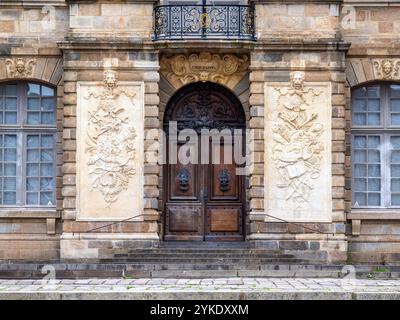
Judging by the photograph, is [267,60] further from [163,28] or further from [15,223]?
[15,223]

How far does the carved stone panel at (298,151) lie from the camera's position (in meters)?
21.4

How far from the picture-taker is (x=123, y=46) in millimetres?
21453

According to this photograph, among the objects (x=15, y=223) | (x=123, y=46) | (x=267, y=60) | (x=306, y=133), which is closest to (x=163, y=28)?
(x=123, y=46)

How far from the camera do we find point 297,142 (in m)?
21.5

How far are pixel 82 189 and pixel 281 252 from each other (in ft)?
14.6

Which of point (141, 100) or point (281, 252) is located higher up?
point (141, 100)

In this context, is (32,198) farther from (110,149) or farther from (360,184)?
(360,184)

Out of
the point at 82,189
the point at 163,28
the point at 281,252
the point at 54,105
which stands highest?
the point at 163,28

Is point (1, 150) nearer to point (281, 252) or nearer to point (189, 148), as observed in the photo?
point (189, 148)

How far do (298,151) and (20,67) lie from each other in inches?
251

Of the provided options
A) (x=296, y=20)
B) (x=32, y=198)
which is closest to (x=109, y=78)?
(x=32, y=198)

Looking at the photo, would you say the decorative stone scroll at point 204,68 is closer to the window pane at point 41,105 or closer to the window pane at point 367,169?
the window pane at point 41,105

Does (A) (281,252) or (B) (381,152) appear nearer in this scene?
(A) (281,252)

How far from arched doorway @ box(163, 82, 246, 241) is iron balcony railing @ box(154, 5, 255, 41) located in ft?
4.17
